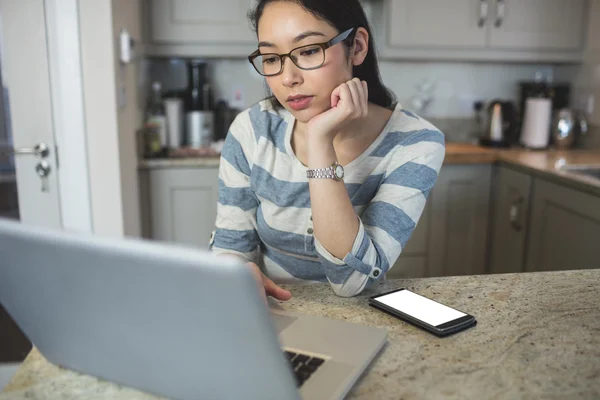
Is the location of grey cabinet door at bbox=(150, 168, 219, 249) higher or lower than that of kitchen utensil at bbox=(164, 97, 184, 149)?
lower

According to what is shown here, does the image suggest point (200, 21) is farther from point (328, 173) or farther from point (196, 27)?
point (328, 173)

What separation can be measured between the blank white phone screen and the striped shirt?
0.56 feet

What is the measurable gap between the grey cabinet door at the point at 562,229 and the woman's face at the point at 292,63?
1.33 metres

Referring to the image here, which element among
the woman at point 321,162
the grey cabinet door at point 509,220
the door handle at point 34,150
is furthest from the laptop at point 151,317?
the grey cabinet door at point 509,220

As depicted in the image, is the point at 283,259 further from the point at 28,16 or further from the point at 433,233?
the point at 433,233

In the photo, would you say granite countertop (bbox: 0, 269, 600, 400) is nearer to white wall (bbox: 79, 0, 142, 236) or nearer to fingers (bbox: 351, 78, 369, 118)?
fingers (bbox: 351, 78, 369, 118)

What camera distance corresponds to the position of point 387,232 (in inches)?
39.6

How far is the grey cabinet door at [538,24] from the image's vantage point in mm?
2705

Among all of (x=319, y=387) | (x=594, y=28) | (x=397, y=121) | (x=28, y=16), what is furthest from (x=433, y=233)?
(x=319, y=387)

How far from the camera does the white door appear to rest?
188 centimetres

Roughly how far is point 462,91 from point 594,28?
0.70m

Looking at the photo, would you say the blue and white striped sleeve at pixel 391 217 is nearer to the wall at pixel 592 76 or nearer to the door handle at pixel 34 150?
the door handle at pixel 34 150

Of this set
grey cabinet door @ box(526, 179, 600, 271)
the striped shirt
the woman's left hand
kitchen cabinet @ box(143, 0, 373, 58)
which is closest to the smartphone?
the striped shirt

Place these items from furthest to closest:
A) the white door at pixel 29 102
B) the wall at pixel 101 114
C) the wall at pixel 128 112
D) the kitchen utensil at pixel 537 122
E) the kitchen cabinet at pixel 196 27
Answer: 1. the kitchen utensil at pixel 537 122
2. the kitchen cabinet at pixel 196 27
3. the wall at pixel 128 112
4. the wall at pixel 101 114
5. the white door at pixel 29 102
